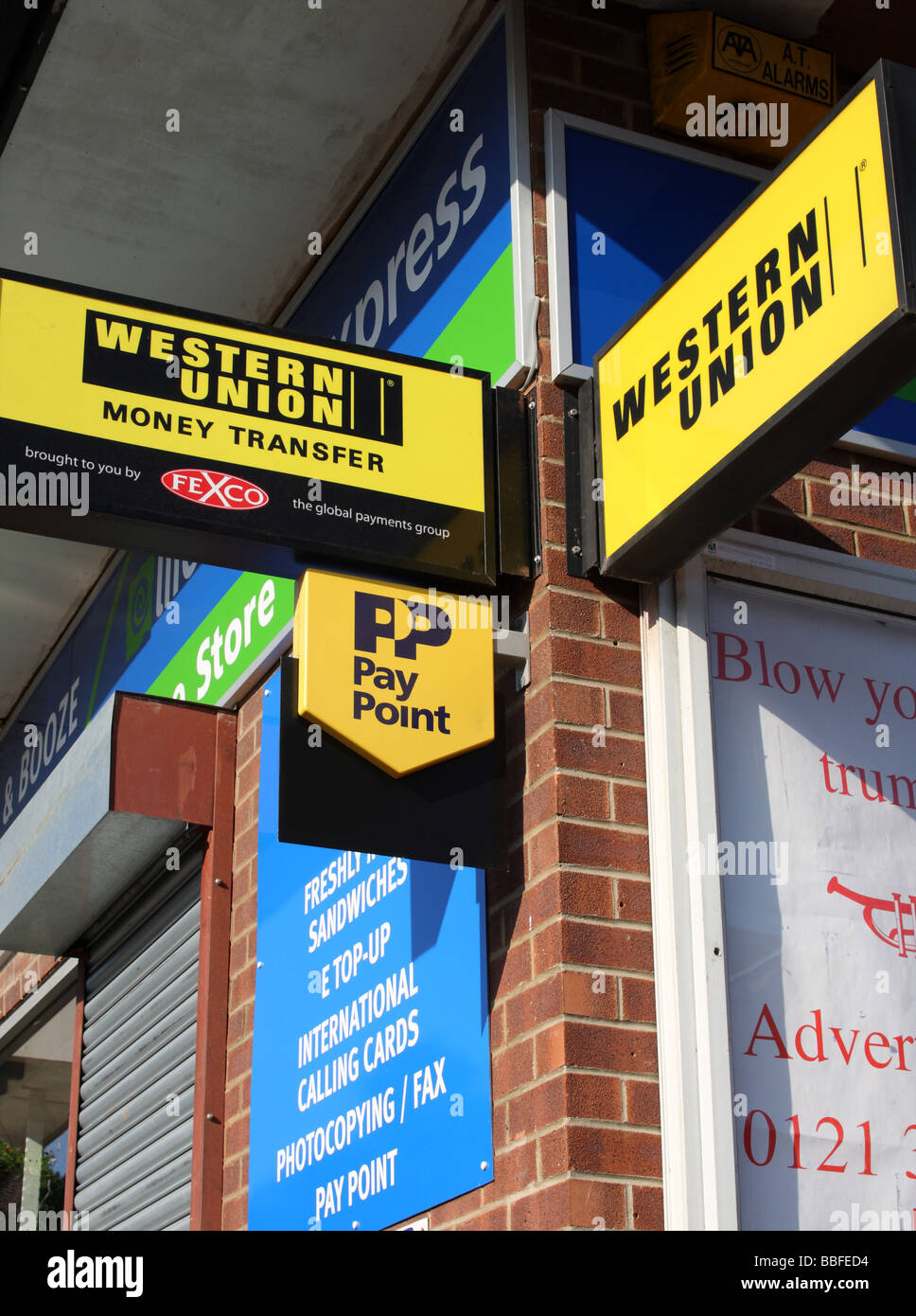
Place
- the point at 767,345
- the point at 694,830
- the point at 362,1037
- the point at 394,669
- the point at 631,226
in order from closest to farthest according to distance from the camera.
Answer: the point at 767,345
the point at 694,830
the point at 394,669
the point at 362,1037
the point at 631,226

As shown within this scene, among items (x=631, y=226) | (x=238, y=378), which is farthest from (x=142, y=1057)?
(x=631, y=226)

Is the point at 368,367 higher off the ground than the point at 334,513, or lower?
higher

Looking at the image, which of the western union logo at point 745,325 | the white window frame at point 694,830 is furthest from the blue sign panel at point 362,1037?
the western union logo at point 745,325

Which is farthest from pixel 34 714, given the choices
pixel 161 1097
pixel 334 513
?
pixel 334 513

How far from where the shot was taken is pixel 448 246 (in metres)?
5.55

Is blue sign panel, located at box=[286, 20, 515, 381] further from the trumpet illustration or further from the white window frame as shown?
the trumpet illustration

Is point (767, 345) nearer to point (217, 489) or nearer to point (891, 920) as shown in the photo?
point (217, 489)

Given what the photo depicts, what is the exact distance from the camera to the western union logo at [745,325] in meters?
3.92

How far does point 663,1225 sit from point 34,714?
20.6ft

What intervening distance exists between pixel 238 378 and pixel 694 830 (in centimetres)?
165

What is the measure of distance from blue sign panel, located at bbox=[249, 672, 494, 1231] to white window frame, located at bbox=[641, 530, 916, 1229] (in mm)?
517

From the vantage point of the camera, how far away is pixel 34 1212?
7926 millimetres

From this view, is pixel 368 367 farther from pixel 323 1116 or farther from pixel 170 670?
pixel 170 670

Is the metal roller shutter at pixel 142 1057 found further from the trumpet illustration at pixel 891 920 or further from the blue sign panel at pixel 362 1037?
the trumpet illustration at pixel 891 920
